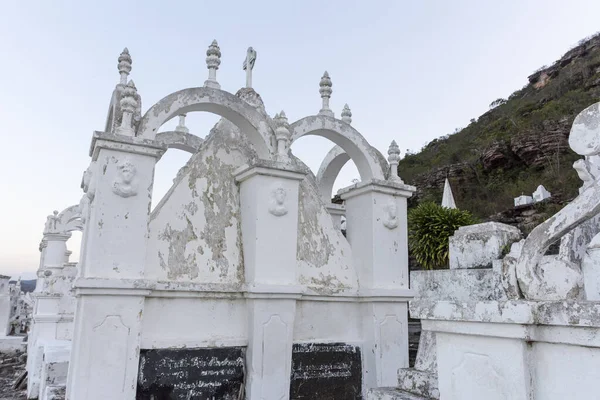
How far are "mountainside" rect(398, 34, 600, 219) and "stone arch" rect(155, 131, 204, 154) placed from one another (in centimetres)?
1644

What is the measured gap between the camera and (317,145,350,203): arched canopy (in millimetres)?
7634

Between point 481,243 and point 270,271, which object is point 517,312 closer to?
point 481,243

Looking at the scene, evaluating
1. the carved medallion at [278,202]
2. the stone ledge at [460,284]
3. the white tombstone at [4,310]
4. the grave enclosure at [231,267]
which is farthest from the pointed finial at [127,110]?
the white tombstone at [4,310]

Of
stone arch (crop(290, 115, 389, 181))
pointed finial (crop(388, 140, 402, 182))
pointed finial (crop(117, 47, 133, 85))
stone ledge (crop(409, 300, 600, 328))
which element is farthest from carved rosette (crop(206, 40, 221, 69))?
stone ledge (crop(409, 300, 600, 328))

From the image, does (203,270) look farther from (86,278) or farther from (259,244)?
(86,278)

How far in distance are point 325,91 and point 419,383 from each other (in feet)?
14.5

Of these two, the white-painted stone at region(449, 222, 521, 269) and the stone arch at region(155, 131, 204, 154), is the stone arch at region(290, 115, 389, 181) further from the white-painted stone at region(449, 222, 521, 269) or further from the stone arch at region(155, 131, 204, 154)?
the white-painted stone at region(449, 222, 521, 269)

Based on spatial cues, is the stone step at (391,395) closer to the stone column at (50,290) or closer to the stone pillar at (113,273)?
the stone pillar at (113,273)

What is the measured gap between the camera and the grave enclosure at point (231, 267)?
4.62m

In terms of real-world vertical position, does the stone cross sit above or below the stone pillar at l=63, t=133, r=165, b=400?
above

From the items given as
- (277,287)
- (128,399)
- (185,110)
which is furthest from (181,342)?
(185,110)

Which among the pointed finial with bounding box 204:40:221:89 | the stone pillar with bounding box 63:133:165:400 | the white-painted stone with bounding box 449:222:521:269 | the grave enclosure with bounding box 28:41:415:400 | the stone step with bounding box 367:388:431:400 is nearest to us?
the white-painted stone with bounding box 449:222:521:269

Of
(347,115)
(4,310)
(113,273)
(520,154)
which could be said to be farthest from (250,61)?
(520,154)

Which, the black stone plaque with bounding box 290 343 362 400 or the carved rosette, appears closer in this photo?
the black stone plaque with bounding box 290 343 362 400
